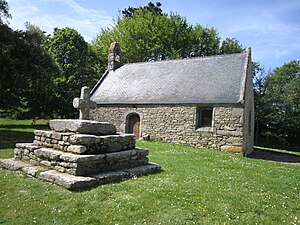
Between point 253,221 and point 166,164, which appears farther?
point 166,164

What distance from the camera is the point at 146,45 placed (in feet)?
90.8

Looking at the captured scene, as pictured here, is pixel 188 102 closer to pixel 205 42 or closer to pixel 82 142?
pixel 82 142

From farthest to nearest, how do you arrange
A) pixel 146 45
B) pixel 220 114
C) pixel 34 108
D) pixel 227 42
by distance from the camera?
pixel 227 42
pixel 146 45
pixel 34 108
pixel 220 114

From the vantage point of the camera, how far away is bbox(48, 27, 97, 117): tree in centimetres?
2273

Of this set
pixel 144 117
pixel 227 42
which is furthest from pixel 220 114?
pixel 227 42

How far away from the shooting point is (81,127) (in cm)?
554

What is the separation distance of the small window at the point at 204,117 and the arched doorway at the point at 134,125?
4.14m

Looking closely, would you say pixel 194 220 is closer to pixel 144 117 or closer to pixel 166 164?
pixel 166 164

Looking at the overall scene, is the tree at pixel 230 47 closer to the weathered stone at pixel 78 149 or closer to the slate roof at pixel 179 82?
the slate roof at pixel 179 82

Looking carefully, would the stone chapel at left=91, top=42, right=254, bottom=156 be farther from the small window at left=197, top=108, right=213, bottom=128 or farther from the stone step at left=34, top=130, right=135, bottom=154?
the stone step at left=34, top=130, right=135, bottom=154

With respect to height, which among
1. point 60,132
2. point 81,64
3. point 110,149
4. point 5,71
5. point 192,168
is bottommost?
point 192,168

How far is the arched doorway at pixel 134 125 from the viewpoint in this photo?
15.6 meters

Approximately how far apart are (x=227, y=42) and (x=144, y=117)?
67.2 ft

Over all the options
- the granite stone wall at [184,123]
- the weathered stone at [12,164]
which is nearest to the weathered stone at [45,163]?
the weathered stone at [12,164]
